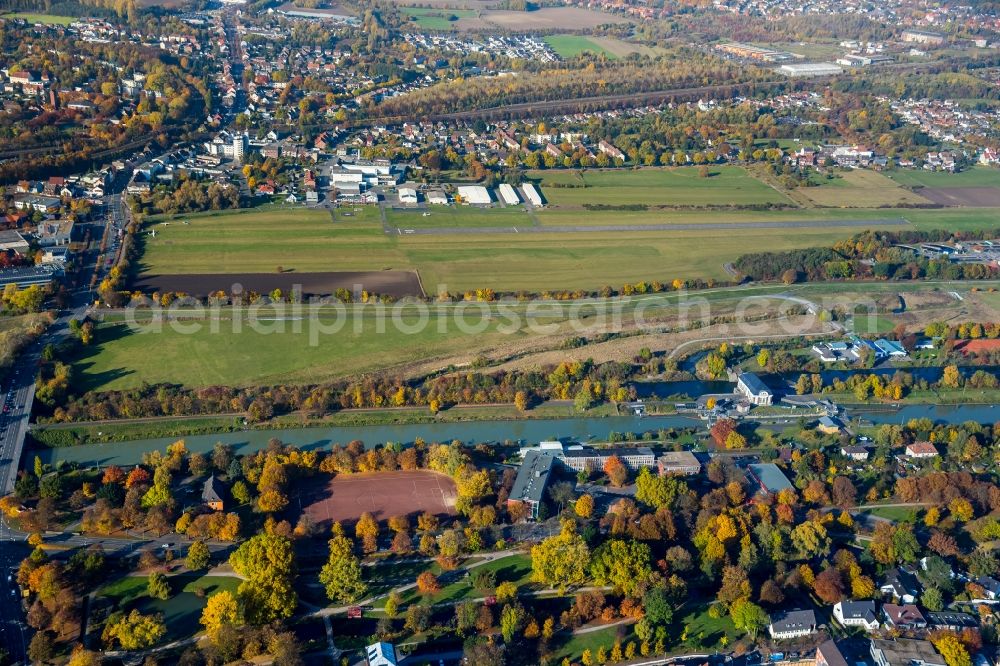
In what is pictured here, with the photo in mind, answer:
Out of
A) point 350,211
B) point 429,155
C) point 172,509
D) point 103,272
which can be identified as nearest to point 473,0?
point 429,155

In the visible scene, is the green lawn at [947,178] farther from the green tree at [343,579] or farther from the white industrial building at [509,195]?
the green tree at [343,579]

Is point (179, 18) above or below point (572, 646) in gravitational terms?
above

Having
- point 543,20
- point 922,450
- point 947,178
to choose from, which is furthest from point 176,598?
point 543,20

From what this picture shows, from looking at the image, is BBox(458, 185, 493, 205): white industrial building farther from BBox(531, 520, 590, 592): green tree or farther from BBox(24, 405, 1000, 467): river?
BBox(531, 520, 590, 592): green tree

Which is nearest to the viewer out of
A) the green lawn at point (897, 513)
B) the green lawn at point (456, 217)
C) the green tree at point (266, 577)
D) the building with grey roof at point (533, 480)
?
the green tree at point (266, 577)

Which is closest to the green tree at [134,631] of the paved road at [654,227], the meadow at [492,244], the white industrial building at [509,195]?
the meadow at [492,244]

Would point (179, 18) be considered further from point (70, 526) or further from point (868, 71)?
point (70, 526)

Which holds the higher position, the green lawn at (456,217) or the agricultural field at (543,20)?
the agricultural field at (543,20)

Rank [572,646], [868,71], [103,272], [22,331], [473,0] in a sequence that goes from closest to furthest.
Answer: [572,646], [22,331], [103,272], [868,71], [473,0]
